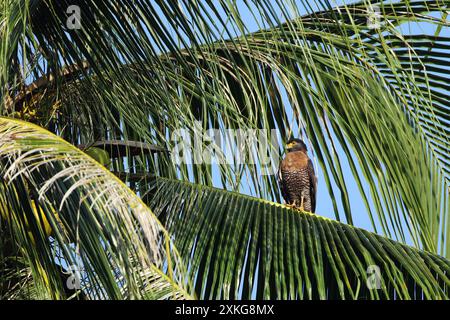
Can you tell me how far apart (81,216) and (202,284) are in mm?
608

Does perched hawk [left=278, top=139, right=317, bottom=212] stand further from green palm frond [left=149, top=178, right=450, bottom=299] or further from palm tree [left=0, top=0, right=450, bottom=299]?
green palm frond [left=149, top=178, right=450, bottom=299]

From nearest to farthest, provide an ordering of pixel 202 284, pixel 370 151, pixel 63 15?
pixel 202 284 < pixel 63 15 < pixel 370 151

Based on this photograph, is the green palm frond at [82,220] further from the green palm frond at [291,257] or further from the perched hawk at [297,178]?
the perched hawk at [297,178]

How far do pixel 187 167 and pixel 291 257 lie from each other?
1.30 metres

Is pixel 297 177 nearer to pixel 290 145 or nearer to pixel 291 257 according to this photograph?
pixel 290 145

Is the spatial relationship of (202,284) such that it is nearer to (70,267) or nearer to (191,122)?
(70,267)

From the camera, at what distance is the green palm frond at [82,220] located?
8.36 feet

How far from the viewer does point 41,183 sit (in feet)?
9.30

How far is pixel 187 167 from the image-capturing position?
14.3 feet

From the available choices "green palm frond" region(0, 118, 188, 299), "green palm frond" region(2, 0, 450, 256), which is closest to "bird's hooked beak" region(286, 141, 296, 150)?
"green palm frond" region(2, 0, 450, 256)

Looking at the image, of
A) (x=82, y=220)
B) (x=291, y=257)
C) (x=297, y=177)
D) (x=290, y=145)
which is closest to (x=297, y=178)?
(x=297, y=177)

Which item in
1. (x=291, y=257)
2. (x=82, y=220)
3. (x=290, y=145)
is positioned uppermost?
(x=290, y=145)
